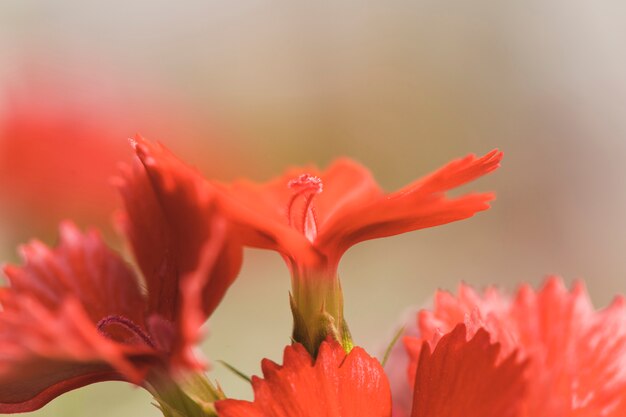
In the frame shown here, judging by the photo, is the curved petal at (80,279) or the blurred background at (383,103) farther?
the blurred background at (383,103)

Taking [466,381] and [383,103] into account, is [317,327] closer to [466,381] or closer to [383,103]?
[466,381]

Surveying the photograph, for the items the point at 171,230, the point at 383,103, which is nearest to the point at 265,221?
the point at 171,230

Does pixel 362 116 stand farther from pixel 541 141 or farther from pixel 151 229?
pixel 151 229

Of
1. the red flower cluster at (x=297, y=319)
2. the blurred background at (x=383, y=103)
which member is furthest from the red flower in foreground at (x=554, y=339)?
the blurred background at (x=383, y=103)

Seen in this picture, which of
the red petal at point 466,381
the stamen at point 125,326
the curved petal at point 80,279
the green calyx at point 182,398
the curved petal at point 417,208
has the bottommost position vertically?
the red petal at point 466,381

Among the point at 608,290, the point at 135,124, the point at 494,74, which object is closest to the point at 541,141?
the point at 494,74

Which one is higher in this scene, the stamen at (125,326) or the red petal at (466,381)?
the stamen at (125,326)

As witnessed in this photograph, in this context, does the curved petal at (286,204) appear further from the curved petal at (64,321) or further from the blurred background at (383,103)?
the blurred background at (383,103)
